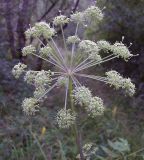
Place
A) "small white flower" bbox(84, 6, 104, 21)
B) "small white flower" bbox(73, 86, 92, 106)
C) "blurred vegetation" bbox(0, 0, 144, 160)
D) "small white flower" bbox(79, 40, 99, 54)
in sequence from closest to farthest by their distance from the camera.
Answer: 1. "small white flower" bbox(73, 86, 92, 106)
2. "small white flower" bbox(79, 40, 99, 54)
3. "small white flower" bbox(84, 6, 104, 21)
4. "blurred vegetation" bbox(0, 0, 144, 160)

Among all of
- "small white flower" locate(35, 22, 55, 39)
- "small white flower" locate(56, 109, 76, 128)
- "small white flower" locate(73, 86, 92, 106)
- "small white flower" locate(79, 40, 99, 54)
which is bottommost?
"small white flower" locate(56, 109, 76, 128)

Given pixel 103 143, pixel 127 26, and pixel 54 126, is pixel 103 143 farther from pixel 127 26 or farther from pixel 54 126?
pixel 127 26

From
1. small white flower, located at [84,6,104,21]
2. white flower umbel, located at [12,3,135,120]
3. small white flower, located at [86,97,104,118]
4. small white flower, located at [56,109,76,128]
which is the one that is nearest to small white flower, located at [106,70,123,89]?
white flower umbel, located at [12,3,135,120]

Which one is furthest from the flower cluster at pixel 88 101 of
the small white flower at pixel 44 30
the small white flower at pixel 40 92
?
the small white flower at pixel 44 30

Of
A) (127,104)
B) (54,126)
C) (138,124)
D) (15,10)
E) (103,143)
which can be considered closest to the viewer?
(103,143)

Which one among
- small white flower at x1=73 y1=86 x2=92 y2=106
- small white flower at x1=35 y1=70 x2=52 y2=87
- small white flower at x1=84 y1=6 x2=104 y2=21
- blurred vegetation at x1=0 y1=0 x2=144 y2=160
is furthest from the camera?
blurred vegetation at x1=0 y1=0 x2=144 y2=160

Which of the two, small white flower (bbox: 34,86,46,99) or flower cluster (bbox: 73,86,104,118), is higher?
small white flower (bbox: 34,86,46,99)

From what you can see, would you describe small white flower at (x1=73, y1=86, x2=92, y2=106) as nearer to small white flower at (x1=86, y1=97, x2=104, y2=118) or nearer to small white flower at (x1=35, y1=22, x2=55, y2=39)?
small white flower at (x1=86, y1=97, x2=104, y2=118)

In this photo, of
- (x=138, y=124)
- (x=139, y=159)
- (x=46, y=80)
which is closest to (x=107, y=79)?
(x=46, y=80)

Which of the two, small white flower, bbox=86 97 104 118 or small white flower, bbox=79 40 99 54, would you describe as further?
small white flower, bbox=79 40 99 54
